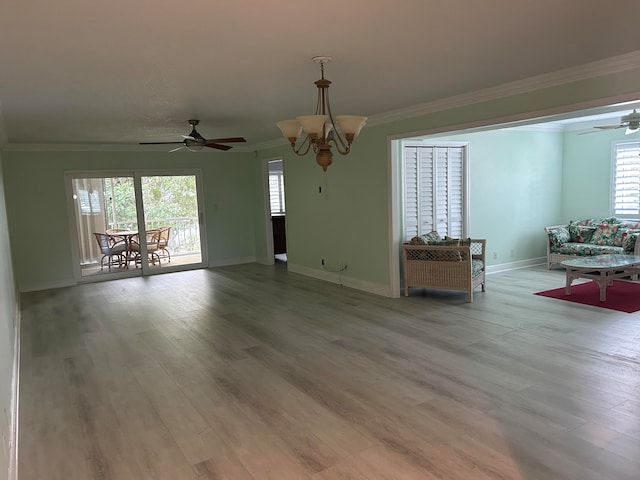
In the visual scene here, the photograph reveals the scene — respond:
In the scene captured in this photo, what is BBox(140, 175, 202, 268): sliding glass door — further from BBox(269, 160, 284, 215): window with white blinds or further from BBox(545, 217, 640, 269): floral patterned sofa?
BBox(545, 217, 640, 269): floral patterned sofa

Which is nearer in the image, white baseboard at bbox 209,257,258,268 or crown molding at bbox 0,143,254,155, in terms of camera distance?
crown molding at bbox 0,143,254,155

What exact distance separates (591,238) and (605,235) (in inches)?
9.6

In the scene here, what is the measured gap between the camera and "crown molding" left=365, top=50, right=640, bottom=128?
3.49 m

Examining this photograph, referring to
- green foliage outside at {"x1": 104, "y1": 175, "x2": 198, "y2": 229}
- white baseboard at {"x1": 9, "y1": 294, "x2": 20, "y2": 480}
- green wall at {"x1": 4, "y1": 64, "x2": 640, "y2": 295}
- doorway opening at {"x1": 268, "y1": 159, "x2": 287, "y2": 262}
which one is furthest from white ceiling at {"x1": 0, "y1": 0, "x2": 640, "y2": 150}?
doorway opening at {"x1": 268, "y1": 159, "x2": 287, "y2": 262}

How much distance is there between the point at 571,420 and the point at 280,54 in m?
2.96

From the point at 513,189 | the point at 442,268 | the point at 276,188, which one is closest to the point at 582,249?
the point at 513,189

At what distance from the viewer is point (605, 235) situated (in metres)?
7.09

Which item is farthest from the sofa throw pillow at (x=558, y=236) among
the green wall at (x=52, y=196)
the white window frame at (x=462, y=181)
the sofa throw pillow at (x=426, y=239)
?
the green wall at (x=52, y=196)

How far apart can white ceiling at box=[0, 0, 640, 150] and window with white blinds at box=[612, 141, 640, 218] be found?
4.65 metres

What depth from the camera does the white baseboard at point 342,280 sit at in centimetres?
609

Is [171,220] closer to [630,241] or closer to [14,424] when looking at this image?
[14,424]

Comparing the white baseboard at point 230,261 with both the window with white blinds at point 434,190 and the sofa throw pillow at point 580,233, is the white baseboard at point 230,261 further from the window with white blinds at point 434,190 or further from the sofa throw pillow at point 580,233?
A: the sofa throw pillow at point 580,233

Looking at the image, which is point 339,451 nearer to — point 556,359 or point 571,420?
point 571,420

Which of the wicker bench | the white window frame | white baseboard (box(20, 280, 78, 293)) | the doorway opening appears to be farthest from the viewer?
the doorway opening
